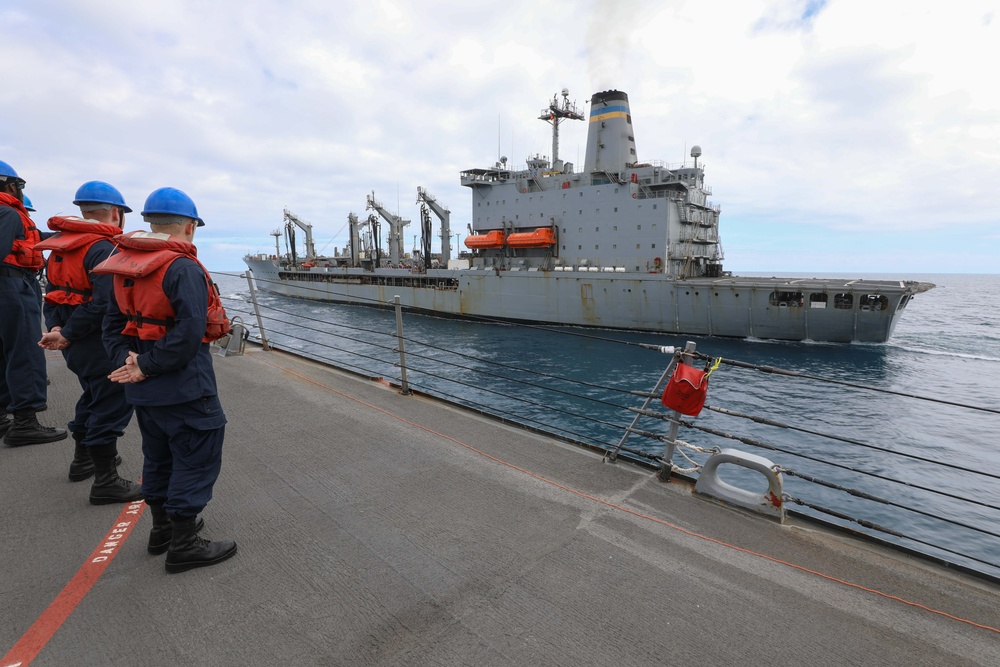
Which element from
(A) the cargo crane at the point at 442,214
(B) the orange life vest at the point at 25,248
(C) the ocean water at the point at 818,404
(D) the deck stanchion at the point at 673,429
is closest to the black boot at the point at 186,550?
(C) the ocean water at the point at 818,404

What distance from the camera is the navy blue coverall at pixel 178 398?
2215mm

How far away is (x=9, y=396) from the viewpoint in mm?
4227

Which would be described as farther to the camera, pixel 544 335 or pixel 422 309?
pixel 422 309

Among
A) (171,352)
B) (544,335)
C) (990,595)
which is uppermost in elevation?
(171,352)

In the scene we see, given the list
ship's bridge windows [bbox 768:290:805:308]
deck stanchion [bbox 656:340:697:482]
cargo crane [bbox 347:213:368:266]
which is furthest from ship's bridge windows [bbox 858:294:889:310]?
cargo crane [bbox 347:213:368:266]

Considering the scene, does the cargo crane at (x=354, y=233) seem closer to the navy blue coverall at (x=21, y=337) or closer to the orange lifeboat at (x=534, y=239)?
the orange lifeboat at (x=534, y=239)

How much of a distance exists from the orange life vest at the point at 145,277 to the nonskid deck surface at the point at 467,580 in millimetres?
1360

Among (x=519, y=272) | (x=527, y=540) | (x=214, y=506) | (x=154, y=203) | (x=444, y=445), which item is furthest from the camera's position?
(x=519, y=272)

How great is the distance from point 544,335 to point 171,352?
72.3ft

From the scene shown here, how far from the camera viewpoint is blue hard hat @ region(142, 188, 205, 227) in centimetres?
226

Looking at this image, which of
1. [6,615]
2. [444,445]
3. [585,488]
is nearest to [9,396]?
[6,615]

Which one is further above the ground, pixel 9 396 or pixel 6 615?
pixel 9 396

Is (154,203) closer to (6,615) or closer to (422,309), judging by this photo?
(6,615)

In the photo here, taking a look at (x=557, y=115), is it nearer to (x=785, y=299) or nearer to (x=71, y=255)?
(x=785, y=299)
